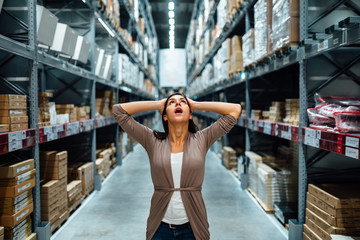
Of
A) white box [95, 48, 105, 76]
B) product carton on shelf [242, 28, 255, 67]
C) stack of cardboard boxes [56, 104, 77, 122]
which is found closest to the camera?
stack of cardboard boxes [56, 104, 77, 122]

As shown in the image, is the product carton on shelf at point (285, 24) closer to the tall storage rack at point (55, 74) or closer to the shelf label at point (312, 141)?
the shelf label at point (312, 141)

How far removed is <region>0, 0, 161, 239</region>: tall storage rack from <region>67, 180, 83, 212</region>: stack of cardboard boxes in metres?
0.74

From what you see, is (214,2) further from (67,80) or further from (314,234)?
(314,234)

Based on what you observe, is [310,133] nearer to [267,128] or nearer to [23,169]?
[267,128]

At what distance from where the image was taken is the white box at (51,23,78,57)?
3902 millimetres

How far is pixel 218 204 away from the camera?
4.35 meters

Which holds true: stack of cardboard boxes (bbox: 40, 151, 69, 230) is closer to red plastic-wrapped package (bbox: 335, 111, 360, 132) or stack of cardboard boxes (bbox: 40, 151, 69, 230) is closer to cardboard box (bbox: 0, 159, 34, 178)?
cardboard box (bbox: 0, 159, 34, 178)

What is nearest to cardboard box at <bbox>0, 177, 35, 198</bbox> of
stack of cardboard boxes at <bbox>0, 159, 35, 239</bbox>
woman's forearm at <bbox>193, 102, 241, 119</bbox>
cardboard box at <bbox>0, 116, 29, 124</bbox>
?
stack of cardboard boxes at <bbox>0, 159, 35, 239</bbox>

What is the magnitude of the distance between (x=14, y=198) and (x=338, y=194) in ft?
9.50

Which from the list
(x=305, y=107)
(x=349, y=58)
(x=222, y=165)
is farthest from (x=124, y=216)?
(x=222, y=165)

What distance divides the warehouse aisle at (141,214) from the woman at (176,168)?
157 cm

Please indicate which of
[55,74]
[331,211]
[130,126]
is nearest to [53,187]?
[130,126]

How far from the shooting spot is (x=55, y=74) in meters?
5.29

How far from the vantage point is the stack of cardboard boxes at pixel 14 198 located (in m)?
2.48
